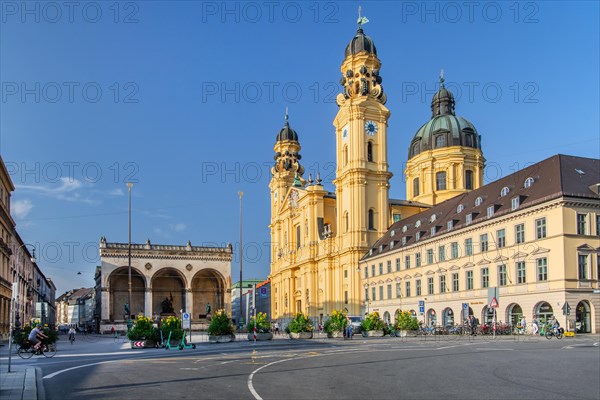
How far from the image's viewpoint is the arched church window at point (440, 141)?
98750 millimetres

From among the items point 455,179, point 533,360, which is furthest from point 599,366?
point 455,179

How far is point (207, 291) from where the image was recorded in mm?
106000

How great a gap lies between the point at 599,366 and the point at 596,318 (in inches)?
1184

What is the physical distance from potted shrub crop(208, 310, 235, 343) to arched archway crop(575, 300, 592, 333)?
25791 mm

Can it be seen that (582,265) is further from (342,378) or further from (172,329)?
(342,378)

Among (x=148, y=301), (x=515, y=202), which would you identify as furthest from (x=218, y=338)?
(x=148, y=301)

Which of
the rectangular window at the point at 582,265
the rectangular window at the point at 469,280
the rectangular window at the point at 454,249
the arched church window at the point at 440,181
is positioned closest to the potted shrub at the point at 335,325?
the rectangular window at the point at 469,280

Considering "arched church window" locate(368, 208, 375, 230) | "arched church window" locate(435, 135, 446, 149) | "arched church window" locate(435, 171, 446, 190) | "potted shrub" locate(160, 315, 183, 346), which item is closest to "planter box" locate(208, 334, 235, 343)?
"potted shrub" locate(160, 315, 183, 346)

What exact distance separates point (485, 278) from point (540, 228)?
8982 millimetres

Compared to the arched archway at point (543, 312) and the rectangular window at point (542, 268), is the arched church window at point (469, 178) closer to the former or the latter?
the rectangular window at point (542, 268)

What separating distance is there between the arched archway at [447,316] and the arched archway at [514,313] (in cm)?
957

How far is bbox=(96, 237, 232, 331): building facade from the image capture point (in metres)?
96.8

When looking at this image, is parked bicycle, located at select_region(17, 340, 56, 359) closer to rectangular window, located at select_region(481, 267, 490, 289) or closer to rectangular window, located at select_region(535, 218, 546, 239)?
rectangular window, located at select_region(535, 218, 546, 239)

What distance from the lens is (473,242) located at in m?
60.2
